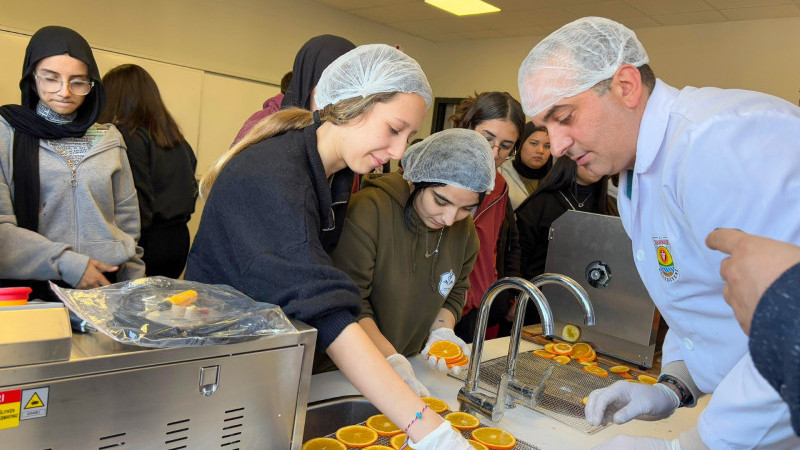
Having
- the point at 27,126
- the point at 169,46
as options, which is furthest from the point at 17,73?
the point at 27,126

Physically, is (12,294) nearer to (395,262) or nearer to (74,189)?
(395,262)

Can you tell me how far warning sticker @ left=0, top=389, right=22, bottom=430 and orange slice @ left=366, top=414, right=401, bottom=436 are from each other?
2.29 feet

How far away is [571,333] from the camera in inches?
86.3

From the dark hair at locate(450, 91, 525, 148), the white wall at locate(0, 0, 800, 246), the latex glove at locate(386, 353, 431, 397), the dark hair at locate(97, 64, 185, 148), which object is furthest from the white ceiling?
the latex glove at locate(386, 353, 431, 397)

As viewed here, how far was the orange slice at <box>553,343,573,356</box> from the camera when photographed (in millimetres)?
1999

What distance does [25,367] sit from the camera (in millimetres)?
722

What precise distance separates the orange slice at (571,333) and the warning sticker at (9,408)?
1.84 metres

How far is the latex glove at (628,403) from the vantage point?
1317mm

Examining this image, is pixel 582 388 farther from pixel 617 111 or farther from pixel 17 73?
pixel 17 73

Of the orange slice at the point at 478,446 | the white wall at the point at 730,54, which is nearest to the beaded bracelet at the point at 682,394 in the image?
the orange slice at the point at 478,446

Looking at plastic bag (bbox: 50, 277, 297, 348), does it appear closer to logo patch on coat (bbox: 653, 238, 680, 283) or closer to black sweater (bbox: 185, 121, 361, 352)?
black sweater (bbox: 185, 121, 361, 352)

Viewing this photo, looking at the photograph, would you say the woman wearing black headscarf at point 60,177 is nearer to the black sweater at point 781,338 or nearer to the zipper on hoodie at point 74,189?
the zipper on hoodie at point 74,189

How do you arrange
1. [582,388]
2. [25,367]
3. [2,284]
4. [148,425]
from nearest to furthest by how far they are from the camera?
[25,367]
[148,425]
[582,388]
[2,284]

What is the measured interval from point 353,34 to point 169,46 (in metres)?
2.11
